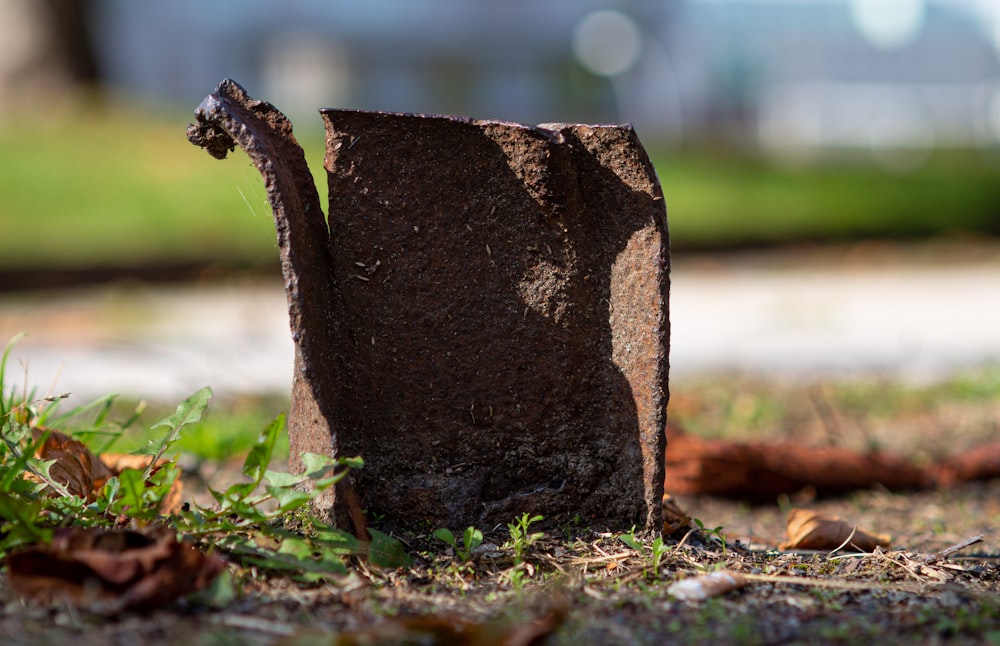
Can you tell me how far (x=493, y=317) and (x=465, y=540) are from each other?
34 centimetres

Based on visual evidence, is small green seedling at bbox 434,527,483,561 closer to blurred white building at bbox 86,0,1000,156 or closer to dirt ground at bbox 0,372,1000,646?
dirt ground at bbox 0,372,1000,646

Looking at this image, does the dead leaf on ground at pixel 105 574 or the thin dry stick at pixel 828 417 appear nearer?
the dead leaf on ground at pixel 105 574

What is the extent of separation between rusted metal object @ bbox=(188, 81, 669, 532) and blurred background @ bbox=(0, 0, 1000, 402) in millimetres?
222

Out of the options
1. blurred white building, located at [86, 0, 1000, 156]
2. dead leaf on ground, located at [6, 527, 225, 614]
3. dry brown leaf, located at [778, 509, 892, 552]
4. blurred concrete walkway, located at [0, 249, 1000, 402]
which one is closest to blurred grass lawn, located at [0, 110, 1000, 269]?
blurred concrete walkway, located at [0, 249, 1000, 402]

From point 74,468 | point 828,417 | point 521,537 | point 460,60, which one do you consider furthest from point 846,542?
point 460,60

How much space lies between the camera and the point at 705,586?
5.02 feet

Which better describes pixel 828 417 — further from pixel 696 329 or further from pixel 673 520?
pixel 696 329

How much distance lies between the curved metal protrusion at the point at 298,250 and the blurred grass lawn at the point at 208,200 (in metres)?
5.28

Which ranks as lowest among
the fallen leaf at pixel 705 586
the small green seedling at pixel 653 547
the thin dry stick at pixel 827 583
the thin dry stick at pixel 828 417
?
the thin dry stick at pixel 828 417

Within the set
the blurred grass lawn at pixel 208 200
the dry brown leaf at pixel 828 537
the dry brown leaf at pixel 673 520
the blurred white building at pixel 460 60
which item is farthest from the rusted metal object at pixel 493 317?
the blurred white building at pixel 460 60

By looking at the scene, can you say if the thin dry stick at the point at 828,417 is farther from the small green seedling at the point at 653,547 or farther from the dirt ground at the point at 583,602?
the small green seedling at the point at 653,547

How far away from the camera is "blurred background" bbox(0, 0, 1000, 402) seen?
8094 mm

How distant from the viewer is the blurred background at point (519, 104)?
8094mm

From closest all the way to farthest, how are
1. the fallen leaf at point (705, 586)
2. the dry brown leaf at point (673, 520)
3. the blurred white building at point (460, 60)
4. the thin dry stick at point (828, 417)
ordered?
1. the fallen leaf at point (705, 586)
2. the dry brown leaf at point (673, 520)
3. the thin dry stick at point (828, 417)
4. the blurred white building at point (460, 60)
